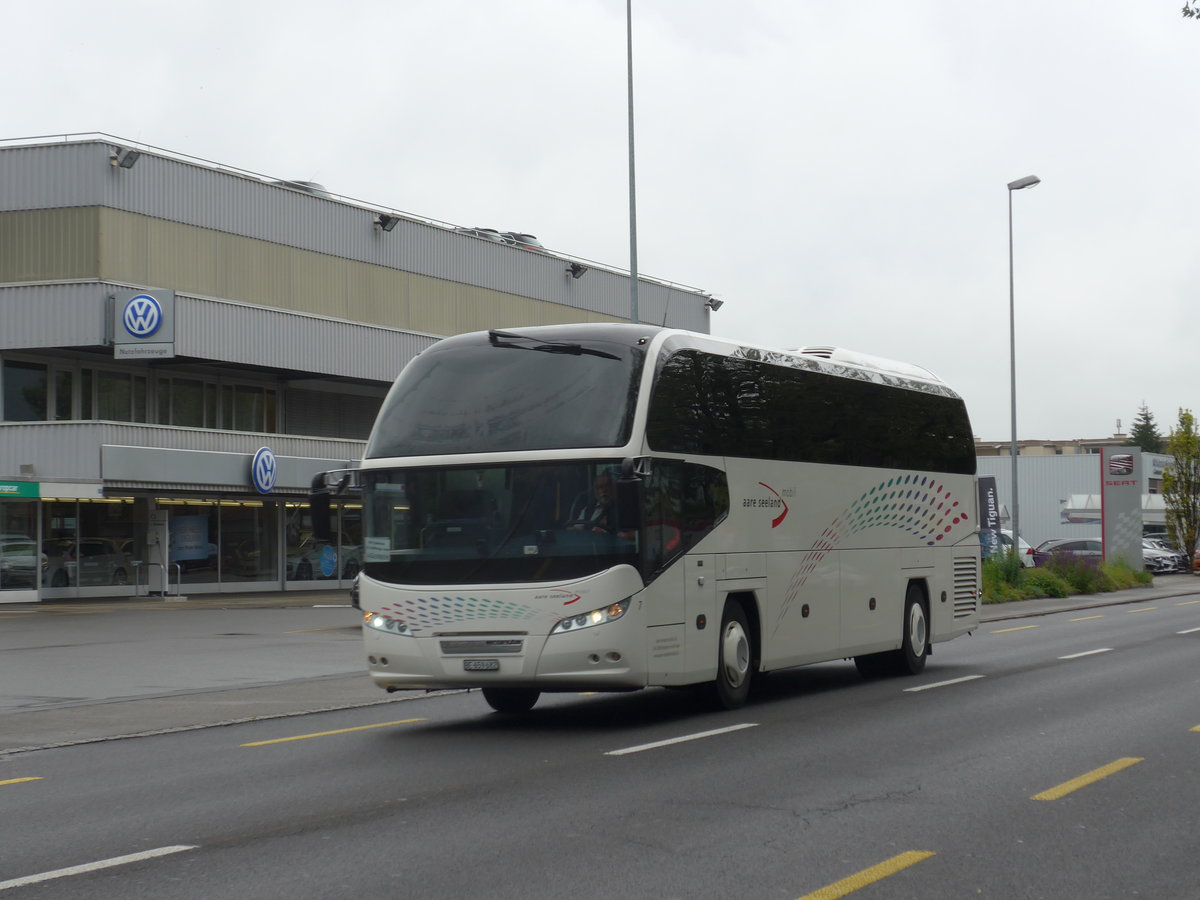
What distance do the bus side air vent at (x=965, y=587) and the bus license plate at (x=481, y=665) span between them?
8578 millimetres

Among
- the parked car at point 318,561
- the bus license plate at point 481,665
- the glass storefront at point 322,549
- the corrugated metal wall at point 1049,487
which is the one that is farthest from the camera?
the corrugated metal wall at point 1049,487

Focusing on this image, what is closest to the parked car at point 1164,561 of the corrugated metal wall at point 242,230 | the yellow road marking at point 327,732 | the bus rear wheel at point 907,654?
the corrugated metal wall at point 242,230

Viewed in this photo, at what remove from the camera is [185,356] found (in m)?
41.9

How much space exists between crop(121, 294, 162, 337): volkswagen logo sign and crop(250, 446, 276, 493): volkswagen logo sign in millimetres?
5292

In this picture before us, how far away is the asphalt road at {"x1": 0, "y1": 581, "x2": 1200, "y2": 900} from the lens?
694 cm

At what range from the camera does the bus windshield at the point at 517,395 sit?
42.3 ft

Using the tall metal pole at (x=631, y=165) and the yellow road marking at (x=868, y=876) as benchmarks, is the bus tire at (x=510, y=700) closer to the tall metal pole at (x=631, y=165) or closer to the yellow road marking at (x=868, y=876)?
the yellow road marking at (x=868, y=876)

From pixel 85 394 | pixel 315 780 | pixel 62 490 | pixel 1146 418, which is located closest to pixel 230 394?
pixel 85 394

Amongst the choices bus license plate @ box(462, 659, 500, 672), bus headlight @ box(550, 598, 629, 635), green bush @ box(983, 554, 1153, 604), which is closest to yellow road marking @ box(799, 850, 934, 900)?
bus headlight @ box(550, 598, 629, 635)

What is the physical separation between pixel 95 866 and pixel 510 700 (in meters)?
7.52

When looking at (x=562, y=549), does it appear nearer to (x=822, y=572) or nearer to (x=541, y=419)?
(x=541, y=419)

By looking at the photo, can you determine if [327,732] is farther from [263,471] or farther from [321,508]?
[263,471]

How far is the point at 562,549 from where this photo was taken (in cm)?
1262

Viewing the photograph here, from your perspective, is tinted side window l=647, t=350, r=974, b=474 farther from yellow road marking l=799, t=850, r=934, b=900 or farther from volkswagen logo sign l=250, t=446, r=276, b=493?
volkswagen logo sign l=250, t=446, r=276, b=493
